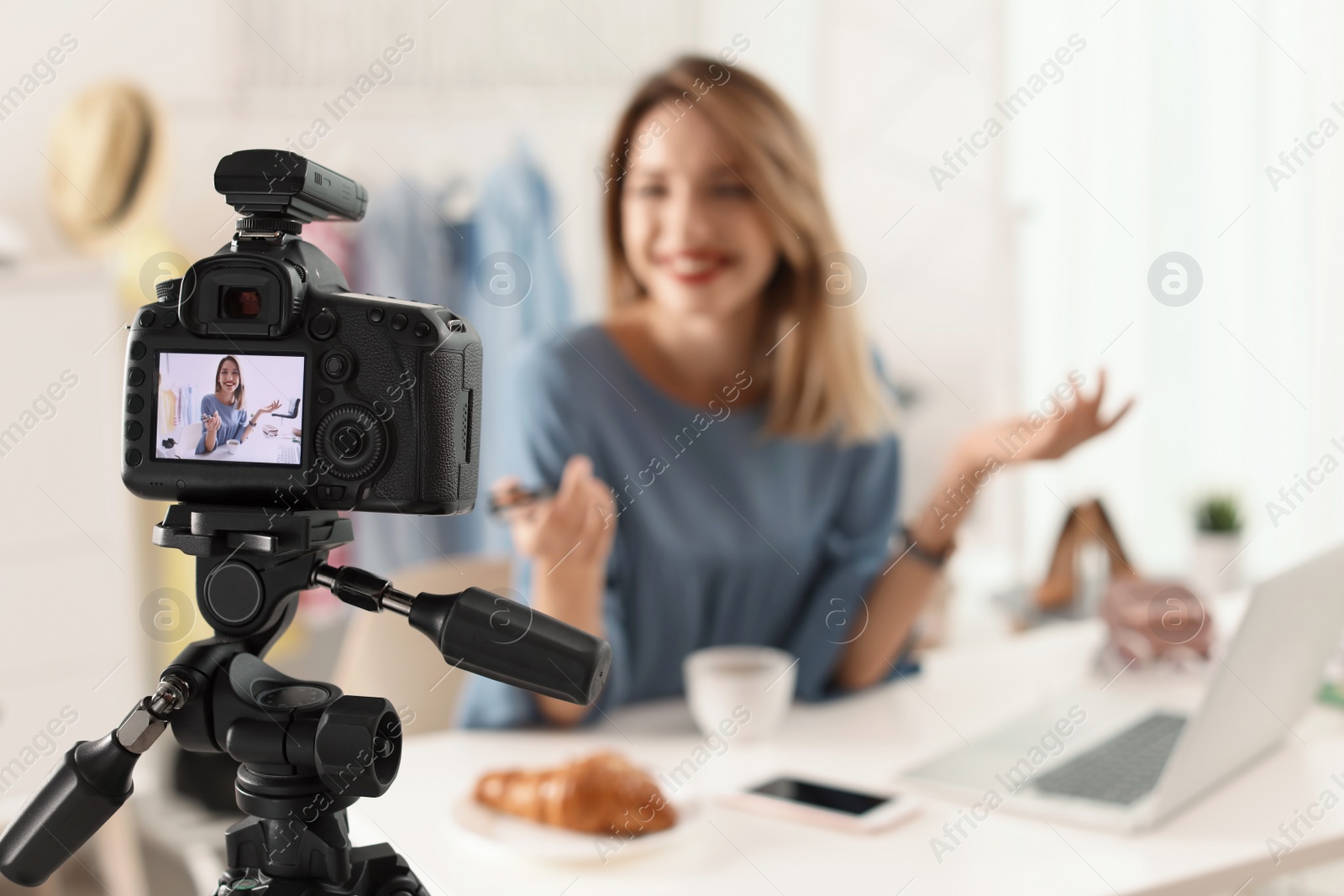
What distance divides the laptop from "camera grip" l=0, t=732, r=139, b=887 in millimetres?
702

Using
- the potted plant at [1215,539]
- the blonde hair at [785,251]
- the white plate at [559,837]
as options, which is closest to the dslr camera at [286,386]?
the white plate at [559,837]

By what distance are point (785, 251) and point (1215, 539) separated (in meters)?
0.99

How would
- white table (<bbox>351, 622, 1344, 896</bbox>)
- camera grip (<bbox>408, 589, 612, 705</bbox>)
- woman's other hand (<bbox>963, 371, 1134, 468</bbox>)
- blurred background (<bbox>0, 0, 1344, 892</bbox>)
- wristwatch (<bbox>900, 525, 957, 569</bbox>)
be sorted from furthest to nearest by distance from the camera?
Answer: blurred background (<bbox>0, 0, 1344, 892</bbox>) → wristwatch (<bbox>900, 525, 957, 569</bbox>) → woman's other hand (<bbox>963, 371, 1134, 468</bbox>) → white table (<bbox>351, 622, 1344, 896</bbox>) → camera grip (<bbox>408, 589, 612, 705</bbox>)

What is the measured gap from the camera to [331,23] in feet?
8.51

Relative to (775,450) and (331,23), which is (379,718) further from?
(331,23)

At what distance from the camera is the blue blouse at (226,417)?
53 cm

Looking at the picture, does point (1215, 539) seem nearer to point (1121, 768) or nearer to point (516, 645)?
point (1121, 768)

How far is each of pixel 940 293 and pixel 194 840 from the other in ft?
6.39

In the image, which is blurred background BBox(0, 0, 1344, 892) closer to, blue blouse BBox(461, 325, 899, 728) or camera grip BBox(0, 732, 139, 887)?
blue blouse BBox(461, 325, 899, 728)

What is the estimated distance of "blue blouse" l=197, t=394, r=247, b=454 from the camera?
53cm

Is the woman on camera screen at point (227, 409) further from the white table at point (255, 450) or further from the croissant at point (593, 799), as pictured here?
the croissant at point (593, 799)

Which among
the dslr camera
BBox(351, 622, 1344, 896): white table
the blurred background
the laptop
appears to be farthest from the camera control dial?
the blurred background

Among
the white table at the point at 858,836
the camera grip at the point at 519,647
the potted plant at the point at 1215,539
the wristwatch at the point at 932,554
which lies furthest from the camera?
the potted plant at the point at 1215,539

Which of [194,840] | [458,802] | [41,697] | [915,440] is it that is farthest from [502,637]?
[915,440]
